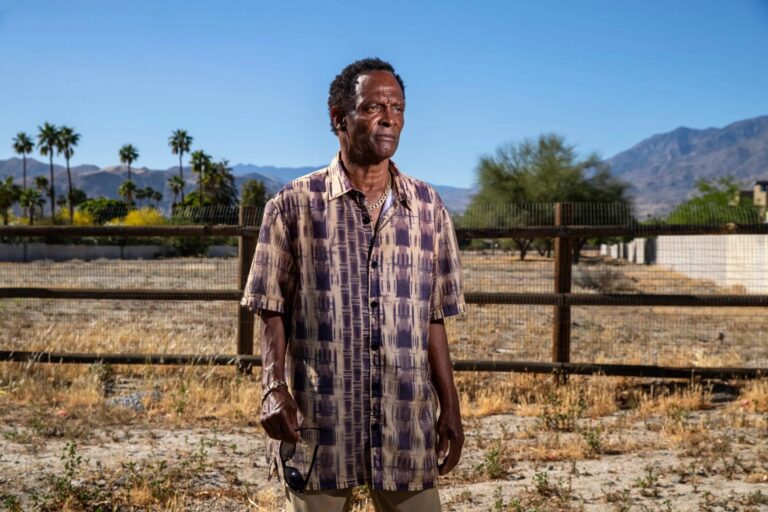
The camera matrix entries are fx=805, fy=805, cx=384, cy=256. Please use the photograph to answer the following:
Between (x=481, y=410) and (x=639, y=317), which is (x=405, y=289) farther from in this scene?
(x=639, y=317)

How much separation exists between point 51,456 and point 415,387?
398 centimetres

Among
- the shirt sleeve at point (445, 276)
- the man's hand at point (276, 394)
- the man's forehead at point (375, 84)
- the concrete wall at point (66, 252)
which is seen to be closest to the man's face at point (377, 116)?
the man's forehead at point (375, 84)

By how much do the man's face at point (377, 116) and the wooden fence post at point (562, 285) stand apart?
17.6 feet

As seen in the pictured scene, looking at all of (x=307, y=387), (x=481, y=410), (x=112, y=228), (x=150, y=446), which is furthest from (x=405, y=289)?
(x=112, y=228)

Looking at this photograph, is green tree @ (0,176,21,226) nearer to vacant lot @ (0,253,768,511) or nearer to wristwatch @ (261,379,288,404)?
vacant lot @ (0,253,768,511)

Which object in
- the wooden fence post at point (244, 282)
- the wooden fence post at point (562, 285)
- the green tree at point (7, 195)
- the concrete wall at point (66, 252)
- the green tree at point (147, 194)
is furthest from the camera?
the green tree at point (147, 194)

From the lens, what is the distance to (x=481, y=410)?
22.0 feet

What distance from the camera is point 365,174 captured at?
232 cm

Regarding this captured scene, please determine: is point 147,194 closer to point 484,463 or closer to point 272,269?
point 484,463

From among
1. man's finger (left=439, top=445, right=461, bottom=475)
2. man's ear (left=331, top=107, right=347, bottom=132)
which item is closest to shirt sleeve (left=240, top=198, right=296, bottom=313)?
man's ear (left=331, top=107, right=347, bottom=132)

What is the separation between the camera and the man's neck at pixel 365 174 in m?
2.31

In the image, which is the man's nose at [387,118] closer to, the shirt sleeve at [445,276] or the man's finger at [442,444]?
the shirt sleeve at [445,276]

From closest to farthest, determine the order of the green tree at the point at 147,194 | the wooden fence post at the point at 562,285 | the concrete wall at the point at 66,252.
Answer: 1. the wooden fence post at the point at 562,285
2. the concrete wall at the point at 66,252
3. the green tree at the point at 147,194

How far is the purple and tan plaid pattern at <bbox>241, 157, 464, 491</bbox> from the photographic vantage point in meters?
2.18
